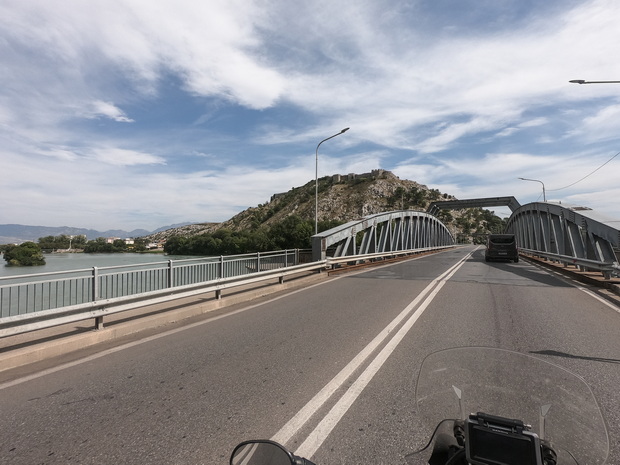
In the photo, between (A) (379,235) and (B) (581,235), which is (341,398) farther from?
(A) (379,235)

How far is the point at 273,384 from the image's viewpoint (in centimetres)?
391

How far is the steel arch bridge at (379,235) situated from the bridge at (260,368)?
21.6ft

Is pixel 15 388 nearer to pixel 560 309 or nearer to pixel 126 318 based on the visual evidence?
pixel 126 318

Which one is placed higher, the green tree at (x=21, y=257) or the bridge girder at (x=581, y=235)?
the bridge girder at (x=581, y=235)

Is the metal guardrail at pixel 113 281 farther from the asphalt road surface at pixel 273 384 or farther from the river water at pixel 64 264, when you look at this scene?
the asphalt road surface at pixel 273 384

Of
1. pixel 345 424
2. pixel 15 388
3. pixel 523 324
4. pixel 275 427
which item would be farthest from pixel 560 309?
pixel 15 388

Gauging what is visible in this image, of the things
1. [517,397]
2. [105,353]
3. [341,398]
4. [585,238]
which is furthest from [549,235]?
[105,353]

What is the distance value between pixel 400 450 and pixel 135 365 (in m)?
3.53

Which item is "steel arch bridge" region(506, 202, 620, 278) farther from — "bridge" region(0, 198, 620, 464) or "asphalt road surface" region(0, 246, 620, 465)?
"asphalt road surface" region(0, 246, 620, 465)

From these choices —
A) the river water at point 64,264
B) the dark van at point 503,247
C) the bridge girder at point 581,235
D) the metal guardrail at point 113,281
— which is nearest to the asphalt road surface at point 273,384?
the metal guardrail at point 113,281

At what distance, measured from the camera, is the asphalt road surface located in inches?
110

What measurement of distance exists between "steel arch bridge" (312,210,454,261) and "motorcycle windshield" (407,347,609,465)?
13141 millimetres

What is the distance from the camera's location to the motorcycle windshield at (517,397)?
1747mm

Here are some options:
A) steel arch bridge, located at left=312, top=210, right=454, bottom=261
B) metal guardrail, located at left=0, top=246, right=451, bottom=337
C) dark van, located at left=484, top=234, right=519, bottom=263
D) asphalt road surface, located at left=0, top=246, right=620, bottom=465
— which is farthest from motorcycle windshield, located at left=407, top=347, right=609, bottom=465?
dark van, located at left=484, top=234, right=519, bottom=263
